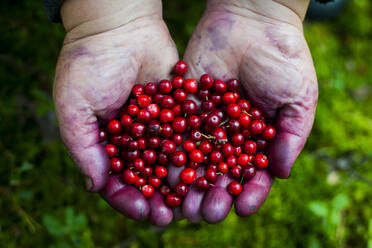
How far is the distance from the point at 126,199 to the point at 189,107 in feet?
3.49

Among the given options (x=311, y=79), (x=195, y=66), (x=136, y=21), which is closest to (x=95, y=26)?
(x=136, y=21)

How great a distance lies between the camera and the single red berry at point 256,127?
125 inches

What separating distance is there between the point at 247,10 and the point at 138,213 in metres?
2.31

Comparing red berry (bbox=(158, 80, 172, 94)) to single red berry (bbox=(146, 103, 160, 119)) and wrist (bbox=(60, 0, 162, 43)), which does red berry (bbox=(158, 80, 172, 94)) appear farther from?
wrist (bbox=(60, 0, 162, 43))

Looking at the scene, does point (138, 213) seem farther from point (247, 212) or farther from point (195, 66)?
point (195, 66)

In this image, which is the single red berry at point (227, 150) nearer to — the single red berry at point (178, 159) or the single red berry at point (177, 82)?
the single red berry at point (178, 159)

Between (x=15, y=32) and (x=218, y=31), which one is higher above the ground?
(x=218, y=31)

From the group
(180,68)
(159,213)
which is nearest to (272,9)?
(180,68)

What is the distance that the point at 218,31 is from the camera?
11.7 feet

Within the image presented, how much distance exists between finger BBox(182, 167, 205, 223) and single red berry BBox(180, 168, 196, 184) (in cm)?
7

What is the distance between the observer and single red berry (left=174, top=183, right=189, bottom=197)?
301 centimetres

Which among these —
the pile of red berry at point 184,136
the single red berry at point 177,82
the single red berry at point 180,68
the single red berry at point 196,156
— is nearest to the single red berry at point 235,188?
the pile of red berry at point 184,136

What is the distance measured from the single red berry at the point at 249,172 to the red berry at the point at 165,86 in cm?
110

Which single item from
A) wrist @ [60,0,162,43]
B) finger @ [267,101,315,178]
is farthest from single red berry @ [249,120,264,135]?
wrist @ [60,0,162,43]
